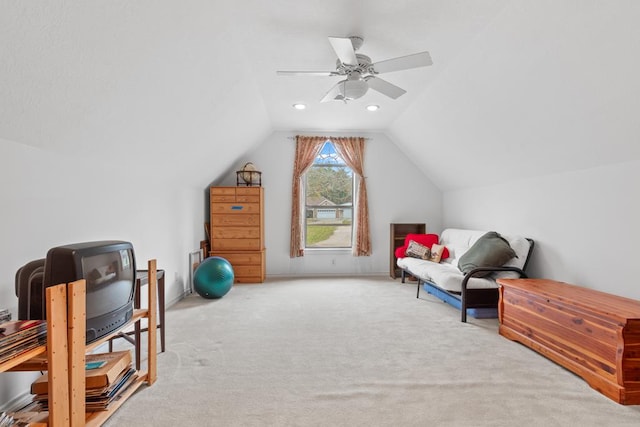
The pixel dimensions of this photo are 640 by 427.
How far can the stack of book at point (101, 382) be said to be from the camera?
155cm

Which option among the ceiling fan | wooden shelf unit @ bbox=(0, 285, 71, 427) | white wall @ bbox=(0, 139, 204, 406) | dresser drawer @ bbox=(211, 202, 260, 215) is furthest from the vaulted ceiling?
dresser drawer @ bbox=(211, 202, 260, 215)

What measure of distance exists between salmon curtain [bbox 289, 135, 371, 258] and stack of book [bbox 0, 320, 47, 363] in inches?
169

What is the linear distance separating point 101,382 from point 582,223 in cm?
394

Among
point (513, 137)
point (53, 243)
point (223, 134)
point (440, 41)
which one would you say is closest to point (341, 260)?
point (223, 134)

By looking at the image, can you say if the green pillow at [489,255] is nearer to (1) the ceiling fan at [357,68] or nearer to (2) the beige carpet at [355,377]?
(2) the beige carpet at [355,377]

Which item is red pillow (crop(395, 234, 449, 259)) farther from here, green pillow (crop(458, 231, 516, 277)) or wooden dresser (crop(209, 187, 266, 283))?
wooden dresser (crop(209, 187, 266, 283))

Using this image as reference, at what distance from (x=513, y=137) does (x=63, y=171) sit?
3982 mm

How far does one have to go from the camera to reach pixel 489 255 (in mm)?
3439

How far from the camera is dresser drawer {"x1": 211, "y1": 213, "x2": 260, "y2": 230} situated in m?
5.00

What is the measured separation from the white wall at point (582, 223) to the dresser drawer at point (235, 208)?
3.60 meters

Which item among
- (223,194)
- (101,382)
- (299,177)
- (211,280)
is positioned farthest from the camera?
(299,177)

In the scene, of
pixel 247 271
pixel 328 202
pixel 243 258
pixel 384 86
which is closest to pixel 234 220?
pixel 243 258

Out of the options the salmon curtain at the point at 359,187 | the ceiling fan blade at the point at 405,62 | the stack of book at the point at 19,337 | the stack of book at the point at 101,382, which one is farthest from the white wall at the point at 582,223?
the stack of book at the point at 19,337

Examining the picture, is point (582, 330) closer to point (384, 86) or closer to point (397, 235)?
point (384, 86)
